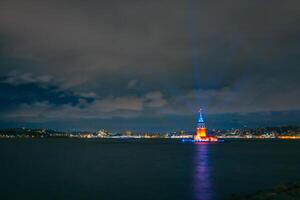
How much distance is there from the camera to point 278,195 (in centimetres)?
3088

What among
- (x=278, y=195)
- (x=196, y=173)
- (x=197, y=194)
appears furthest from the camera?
(x=196, y=173)

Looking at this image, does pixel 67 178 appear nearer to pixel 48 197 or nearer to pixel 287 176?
pixel 48 197

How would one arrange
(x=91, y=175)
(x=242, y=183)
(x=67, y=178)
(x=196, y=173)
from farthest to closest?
(x=196, y=173), (x=91, y=175), (x=67, y=178), (x=242, y=183)

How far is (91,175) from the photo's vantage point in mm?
58500

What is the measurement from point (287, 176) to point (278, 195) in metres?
30.4

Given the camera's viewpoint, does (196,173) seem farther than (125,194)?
Yes

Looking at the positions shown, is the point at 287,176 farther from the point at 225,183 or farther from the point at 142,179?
the point at 142,179

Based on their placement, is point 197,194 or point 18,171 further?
point 18,171

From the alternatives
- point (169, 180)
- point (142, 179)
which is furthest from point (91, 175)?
point (169, 180)

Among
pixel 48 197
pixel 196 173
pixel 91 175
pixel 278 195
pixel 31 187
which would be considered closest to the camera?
pixel 278 195

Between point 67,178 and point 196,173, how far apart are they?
20.8 meters

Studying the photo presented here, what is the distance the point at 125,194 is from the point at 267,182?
20.5 m

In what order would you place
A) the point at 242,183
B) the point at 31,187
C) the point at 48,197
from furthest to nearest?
the point at 242,183 → the point at 31,187 → the point at 48,197

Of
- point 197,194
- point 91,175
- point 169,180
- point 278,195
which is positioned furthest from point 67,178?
point 278,195
